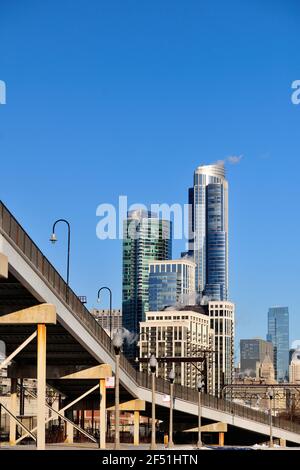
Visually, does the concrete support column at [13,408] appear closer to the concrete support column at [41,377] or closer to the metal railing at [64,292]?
the metal railing at [64,292]

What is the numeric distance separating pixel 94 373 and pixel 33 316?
19.1 meters

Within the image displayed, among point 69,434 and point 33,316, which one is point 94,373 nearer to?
point 69,434

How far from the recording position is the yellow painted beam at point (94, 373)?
67125 millimetres

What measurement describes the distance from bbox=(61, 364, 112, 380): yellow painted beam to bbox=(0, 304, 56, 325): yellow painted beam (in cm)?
1820

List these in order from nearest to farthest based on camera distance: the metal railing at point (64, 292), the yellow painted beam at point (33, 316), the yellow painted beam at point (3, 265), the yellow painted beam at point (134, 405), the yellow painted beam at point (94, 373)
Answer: the yellow painted beam at point (3, 265), the metal railing at point (64, 292), the yellow painted beam at point (33, 316), the yellow painted beam at point (94, 373), the yellow painted beam at point (134, 405)

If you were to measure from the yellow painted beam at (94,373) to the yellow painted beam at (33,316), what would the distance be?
717 inches

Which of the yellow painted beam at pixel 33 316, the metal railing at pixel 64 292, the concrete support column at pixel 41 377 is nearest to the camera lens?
the metal railing at pixel 64 292

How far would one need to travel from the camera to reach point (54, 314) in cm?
4916

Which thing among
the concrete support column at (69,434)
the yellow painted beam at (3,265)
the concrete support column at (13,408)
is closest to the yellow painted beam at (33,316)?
the yellow painted beam at (3,265)

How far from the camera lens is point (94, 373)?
6750 centimetres

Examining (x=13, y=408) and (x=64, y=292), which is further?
(x=13, y=408)

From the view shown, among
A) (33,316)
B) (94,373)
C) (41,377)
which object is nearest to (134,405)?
(94,373)
